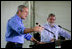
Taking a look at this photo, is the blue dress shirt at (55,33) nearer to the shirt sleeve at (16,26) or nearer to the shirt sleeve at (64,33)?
the shirt sleeve at (64,33)

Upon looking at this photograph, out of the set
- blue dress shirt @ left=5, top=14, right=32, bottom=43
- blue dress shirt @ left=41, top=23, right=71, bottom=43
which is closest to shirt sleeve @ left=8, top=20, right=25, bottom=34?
blue dress shirt @ left=5, top=14, right=32, bottom=43

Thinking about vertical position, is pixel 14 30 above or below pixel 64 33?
above

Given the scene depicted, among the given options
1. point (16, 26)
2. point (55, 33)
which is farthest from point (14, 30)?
point (55, 33)

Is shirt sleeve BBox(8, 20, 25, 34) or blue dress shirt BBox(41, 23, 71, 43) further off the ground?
shirt sleeve BBox(8, 20, 25, 34)

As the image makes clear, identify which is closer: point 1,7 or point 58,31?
point 58,31

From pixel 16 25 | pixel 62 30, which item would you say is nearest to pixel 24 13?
pixel 16 25

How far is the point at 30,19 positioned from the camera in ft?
11.6

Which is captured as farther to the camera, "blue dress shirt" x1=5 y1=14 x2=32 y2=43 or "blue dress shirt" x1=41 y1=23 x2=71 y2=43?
"blue dress shirt" x1=41 y1=23 x2=71 y2=43

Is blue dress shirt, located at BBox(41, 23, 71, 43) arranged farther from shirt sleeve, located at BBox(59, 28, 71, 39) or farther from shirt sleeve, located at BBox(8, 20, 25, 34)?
shirt sleeve, located at BBox(8, 20, 25, 34)

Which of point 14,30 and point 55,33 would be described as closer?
point 14,30

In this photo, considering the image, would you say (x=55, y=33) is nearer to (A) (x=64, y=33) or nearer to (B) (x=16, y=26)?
(A) (x=64, y=33)

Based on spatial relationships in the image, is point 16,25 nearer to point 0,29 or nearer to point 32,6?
point 0,29

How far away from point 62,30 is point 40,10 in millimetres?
1397

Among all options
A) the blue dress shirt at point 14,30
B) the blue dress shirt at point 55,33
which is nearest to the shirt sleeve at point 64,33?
the blue dress shirt at point 55,33
